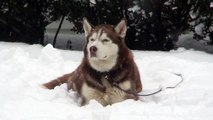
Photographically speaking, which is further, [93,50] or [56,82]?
[56,82]

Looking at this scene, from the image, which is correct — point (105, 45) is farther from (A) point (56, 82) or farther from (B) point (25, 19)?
(B) point (25, 19)

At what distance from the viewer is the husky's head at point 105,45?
586cm

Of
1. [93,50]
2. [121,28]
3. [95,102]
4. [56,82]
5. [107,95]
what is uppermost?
[121,28]

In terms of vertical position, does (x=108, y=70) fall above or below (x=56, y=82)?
above

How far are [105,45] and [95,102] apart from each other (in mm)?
786

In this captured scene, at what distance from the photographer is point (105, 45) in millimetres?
5902

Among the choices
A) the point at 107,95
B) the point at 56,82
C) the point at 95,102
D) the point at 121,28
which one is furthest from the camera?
the point at 56,82

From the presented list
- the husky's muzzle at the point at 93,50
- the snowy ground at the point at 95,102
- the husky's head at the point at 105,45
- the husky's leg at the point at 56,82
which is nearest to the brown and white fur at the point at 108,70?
the husky's head at the point at 105,45

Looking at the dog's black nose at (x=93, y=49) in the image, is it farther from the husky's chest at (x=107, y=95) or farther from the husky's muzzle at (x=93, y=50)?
the husky's chest at (x=107, y=95)

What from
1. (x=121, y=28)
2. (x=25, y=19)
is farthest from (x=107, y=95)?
(x=25, y=19)

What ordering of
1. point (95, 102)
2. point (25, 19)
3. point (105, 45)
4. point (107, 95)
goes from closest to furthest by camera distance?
point (95, 102)
point (105, 45)
point (107, 95)
point (25, 19)

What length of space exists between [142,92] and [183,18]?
3.20 meters

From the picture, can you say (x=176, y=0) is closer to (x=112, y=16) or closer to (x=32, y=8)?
(x=112, y=16)

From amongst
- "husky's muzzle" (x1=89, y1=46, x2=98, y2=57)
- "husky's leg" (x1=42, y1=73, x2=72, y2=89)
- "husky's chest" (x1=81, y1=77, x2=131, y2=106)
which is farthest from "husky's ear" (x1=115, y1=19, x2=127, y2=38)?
"husky's leg" (x1=42, y1=73, x2=72, y2=89)
